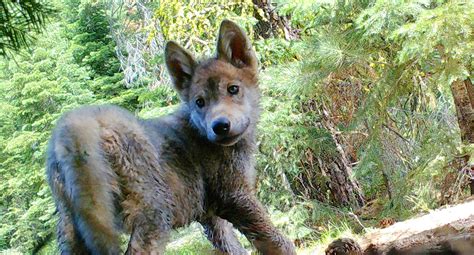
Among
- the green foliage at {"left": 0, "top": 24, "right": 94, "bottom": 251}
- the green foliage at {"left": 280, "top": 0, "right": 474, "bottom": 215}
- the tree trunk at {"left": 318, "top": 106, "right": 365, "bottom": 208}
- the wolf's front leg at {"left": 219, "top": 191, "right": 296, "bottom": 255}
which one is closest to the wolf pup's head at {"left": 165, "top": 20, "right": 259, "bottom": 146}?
the wolf's front leg at {"left": 219, "top": 191, "right": 296, "bottom": 255}

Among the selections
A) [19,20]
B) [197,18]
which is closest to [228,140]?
[19,20]

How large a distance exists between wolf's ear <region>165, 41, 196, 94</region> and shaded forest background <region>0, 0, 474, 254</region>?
70 cm

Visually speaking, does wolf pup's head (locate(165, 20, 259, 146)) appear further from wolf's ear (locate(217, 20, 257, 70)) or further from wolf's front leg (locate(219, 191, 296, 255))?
wolf's front leg (locate(219, 191, 296, 255))

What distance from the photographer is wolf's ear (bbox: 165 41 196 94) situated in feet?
12.8

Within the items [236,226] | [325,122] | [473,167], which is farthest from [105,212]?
[325,122]

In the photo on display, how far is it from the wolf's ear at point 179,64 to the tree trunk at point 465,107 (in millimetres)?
2314

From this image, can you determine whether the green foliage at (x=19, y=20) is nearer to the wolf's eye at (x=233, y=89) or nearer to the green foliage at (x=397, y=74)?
the wolf's eye at (x=233, y=89)

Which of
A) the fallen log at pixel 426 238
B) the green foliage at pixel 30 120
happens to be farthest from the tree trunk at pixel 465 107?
the green foliage at pixel 30 120

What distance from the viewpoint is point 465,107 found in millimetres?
5258

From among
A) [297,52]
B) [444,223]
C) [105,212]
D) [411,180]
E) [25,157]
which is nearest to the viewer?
[105,212]

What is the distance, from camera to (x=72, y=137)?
2.96 meters

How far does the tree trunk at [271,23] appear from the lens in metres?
6.88

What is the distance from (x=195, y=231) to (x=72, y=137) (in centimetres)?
366

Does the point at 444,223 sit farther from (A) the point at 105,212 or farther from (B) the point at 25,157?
(B) the point at 25,157
